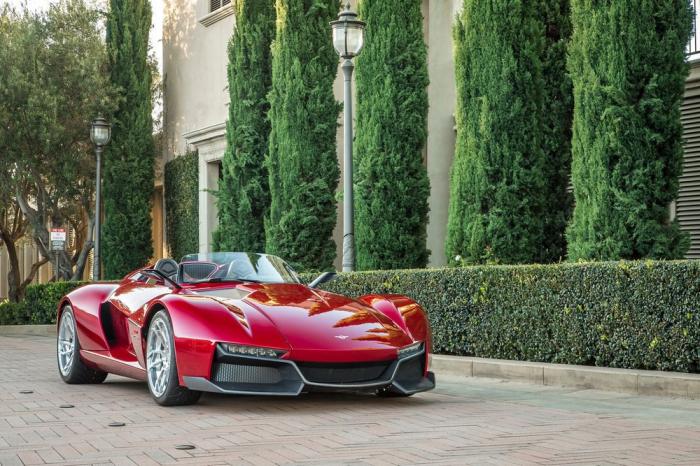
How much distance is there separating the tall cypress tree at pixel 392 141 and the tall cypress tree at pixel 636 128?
4.94 metres

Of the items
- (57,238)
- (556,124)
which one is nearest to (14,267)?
(57,238)

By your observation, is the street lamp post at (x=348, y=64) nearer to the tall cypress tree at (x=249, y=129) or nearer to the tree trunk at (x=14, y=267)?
the tall cypress tree at (x=249, y=129)

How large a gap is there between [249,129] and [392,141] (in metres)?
6.38

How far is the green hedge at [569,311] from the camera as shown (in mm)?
9055

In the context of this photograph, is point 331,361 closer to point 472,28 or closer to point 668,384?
point 668,384

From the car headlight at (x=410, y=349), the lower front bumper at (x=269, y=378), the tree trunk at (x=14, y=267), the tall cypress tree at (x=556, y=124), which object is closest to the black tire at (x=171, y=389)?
the lower front bumper at (x=269, y=378)

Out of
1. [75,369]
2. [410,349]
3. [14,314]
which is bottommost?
[14,314]

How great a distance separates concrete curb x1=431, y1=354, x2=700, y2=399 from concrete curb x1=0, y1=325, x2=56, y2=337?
13418 millimetres

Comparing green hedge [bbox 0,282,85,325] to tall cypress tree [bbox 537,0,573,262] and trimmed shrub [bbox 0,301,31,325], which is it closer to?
trimmed shrub [bbox 0,301,31,325]

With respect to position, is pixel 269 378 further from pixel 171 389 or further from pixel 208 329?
pixel 171 389

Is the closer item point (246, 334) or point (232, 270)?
point (246, 334)

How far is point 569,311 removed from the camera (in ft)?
33.3

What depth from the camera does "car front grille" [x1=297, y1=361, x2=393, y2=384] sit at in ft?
24.7

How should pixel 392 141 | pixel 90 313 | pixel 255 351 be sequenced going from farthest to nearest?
pixel 392 141 < pixel 90 313 < pixel 255 351
